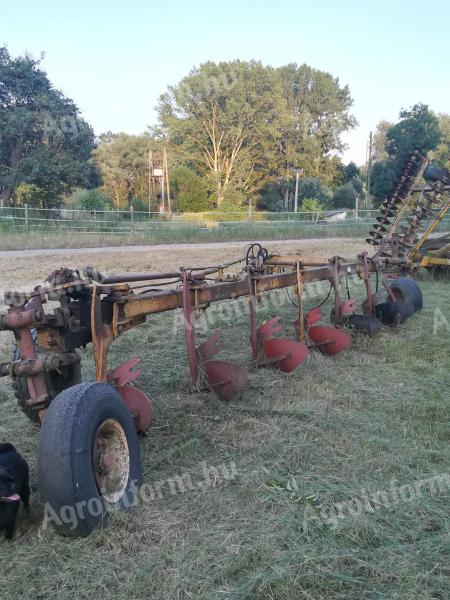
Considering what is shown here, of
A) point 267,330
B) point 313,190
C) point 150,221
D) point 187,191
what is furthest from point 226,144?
point 267,330

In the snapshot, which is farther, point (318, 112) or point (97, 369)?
point (318, 112)

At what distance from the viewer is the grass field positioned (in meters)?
2.55

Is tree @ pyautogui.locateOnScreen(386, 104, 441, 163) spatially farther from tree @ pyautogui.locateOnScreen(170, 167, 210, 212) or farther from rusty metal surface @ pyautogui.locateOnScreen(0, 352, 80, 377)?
rusty metal surface @ pyautogui.locateOnScreen(0, 352, 80, 377)

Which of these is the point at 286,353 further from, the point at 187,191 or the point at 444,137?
the point at 444,137

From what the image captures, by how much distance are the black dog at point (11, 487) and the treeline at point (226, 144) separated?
22908mm

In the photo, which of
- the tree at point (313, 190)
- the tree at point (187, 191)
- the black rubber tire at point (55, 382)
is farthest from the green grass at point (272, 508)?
the tree at point (313, 190)

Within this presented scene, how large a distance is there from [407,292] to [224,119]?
119 feet

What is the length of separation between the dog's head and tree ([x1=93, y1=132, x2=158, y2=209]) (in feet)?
148

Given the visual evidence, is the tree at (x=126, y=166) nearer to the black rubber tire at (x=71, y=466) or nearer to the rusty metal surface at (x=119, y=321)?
the rusty metal surface at (x=119, y=321)

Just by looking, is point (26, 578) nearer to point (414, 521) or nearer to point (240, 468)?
point (240, 468)

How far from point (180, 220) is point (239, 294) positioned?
837 inches

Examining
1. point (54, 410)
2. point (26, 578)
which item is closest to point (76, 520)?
point (26, 578)

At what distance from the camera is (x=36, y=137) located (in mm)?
24359

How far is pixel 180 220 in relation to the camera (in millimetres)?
26172
